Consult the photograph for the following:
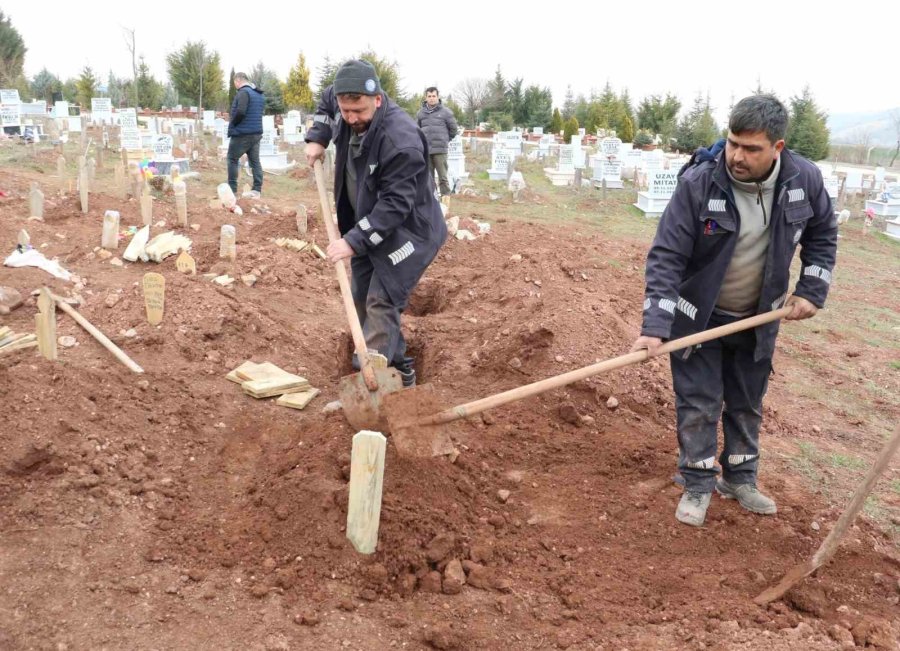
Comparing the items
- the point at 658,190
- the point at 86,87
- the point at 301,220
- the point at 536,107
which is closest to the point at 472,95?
the point at 536,107

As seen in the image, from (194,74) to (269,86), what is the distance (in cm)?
444

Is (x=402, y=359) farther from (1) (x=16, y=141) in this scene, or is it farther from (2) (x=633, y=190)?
(1) (x=16, y=141)

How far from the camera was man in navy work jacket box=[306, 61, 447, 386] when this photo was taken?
383cm

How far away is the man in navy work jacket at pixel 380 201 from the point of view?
3826 mm

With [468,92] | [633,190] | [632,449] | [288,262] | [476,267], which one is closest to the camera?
[632,449]

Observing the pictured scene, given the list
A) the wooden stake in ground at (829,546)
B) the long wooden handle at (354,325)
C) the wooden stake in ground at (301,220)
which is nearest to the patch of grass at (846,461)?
the wooden stake in ground at (829,546)

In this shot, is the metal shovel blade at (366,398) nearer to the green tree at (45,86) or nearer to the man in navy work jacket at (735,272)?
the man in navy work jacket at (735,272)

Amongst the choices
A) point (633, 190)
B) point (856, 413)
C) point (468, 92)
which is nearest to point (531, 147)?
point (633, 190)

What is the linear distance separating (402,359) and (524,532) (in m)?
1.72

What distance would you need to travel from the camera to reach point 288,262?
282 inches

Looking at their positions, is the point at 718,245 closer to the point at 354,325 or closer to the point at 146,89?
the point at 354,325

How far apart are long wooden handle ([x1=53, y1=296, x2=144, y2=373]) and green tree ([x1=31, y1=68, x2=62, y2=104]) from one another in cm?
3899

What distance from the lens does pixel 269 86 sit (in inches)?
1468

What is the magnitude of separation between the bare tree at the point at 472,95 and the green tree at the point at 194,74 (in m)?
12.6
